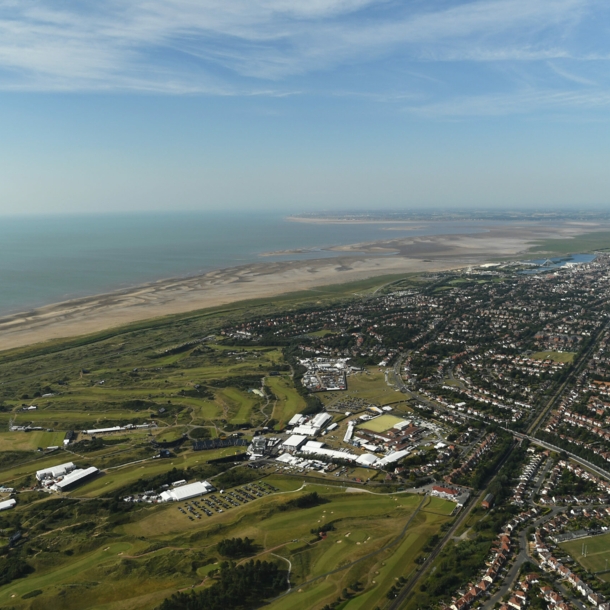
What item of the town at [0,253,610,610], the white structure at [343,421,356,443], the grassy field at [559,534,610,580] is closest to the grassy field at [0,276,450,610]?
the town at [0,253,610,610]

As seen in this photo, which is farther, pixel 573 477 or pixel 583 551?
pixel 573 477

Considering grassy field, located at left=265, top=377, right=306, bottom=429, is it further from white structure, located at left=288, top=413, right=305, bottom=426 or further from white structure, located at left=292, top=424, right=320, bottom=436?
white structure, located at left=292, top=424, right=320, bottom=436

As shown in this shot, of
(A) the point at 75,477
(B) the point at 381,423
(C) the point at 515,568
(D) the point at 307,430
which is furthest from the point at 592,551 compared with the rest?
(A) the point at 75,477

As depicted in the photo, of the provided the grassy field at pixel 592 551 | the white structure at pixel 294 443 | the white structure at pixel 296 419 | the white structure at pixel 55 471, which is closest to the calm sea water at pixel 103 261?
the white structure at pixel 55 471

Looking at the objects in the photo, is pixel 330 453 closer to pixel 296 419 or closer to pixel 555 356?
pixel 296 419

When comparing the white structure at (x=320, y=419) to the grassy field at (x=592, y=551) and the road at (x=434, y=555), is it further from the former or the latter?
the grassy field at (x=592, y=551)

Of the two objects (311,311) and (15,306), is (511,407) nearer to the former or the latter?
(311,311)

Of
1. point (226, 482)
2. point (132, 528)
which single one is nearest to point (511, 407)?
point (226, 482)

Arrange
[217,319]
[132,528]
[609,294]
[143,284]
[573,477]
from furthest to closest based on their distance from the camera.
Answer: [143,284] → [609,294] → [217,319] → [573,477] → [132,528]
